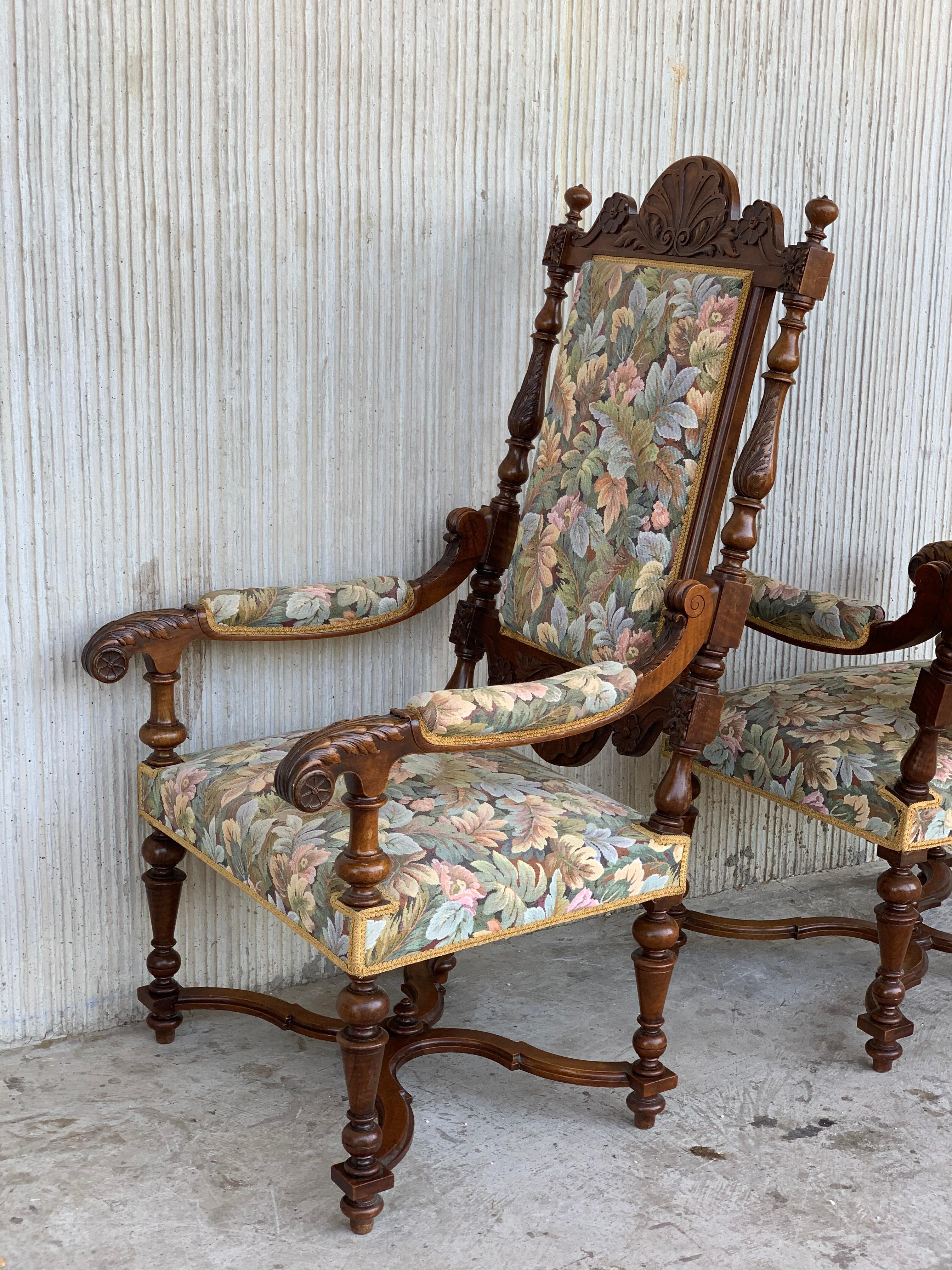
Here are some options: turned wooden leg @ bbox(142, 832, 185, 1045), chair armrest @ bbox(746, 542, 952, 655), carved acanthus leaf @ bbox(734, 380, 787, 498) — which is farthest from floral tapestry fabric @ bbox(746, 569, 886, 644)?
turned wooden leg @ bbox(142, 832, 185, 1045)

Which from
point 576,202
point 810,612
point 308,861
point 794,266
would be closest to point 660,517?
point 794,266

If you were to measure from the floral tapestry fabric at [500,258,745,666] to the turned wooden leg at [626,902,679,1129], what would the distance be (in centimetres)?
39

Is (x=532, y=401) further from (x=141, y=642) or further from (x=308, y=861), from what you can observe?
(x=308, y=861)

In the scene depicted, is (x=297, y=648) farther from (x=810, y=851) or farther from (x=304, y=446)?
(x=810, y=851)

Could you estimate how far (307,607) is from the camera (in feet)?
6.98

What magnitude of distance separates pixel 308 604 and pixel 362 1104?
0.79m

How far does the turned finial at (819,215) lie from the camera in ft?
5.92

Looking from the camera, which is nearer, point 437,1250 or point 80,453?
point 437,1250

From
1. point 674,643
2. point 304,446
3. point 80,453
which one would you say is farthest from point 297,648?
point 674,643

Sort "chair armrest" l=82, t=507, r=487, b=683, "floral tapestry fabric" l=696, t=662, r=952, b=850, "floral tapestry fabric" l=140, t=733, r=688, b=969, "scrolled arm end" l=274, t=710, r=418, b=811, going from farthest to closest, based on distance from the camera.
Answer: "floral tapestry fabric" l=696, t=662, r=952, b=850, "chair armrest" l=82, t=507, r=487, b=683, "floral tapestry fabric" l=140, t=733, r=688, b=969, "scrolled arm end" l=274, t=710, r=418, b=811

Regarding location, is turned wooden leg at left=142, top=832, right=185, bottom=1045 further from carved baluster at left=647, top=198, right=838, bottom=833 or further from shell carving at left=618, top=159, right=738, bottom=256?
shell carving at left=618, top=159, right=738, bottom=256

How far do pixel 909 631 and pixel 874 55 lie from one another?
1.30 m

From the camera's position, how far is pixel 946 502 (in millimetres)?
3020

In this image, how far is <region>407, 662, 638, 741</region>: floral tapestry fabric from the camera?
1.63 meters
